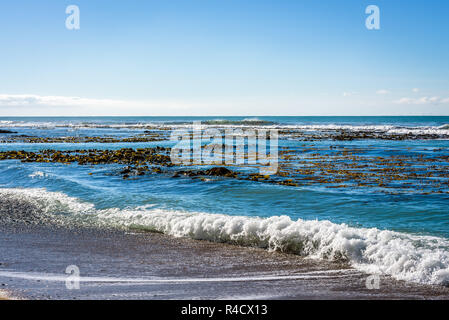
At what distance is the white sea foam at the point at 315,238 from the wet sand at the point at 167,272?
361 millimetres

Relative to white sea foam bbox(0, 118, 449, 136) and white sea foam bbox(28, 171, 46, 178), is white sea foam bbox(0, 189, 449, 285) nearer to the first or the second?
white sea foam bbox(28, 171, 46, 178)

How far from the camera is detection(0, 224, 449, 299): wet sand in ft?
17.9

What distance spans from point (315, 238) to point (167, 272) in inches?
125

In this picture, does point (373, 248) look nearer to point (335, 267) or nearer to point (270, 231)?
point (335, 267)

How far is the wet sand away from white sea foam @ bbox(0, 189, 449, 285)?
361 millimetres

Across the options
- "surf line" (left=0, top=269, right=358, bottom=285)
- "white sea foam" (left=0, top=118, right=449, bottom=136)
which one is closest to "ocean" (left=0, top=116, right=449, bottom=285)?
"surf line" (left=0, top=269, right=358, bottom=285)

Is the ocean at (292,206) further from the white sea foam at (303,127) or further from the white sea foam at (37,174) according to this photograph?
the white sea foam at (303,127)

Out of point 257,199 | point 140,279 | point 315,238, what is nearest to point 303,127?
point 257,199

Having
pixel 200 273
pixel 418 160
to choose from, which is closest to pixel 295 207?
pixel 200 273

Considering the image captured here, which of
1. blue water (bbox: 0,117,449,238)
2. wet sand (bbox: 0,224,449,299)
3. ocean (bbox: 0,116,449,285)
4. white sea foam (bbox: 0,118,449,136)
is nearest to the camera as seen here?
wet sand (bbox: 0,224,449,299)

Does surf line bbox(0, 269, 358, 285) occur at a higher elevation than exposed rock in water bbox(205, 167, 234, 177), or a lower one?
lower

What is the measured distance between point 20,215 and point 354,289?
363 inches

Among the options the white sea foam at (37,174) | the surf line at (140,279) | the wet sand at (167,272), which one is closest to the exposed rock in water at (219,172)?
the white sea foam at (37,174)

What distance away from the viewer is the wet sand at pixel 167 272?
215 inches
